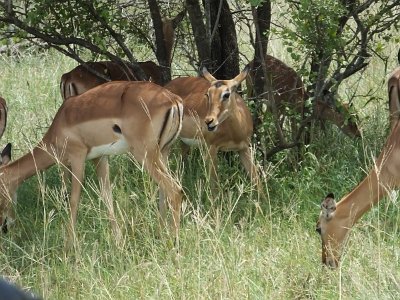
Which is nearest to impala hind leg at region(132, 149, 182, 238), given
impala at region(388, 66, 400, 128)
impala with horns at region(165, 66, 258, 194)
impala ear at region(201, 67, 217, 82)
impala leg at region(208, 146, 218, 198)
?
impala leg at region(208, 146, 218, 198)

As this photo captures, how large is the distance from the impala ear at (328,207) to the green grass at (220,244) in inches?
6.0

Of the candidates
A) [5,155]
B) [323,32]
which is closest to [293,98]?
[323,32]

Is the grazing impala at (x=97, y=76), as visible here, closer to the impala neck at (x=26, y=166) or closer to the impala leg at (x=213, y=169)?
the impala leg at (x=213, y=169)

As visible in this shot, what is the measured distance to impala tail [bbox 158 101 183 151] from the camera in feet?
16.2

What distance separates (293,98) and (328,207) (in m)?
2.45

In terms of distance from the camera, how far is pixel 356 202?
4387 millimetres

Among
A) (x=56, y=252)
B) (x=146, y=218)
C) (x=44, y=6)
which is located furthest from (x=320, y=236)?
(x=44, y=6)

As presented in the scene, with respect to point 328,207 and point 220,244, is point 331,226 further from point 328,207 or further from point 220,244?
point 220,244

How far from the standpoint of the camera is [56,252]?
4504 mm

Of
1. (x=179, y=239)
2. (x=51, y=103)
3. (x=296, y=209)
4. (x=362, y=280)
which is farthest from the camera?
(x=51, y=103)

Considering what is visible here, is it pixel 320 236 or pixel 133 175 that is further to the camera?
pixel 133 175

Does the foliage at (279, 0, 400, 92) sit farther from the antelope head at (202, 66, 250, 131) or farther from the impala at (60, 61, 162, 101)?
the impala at (60, 61, 162, 101)

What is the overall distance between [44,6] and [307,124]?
177cm

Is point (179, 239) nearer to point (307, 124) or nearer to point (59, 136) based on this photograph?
point (59, 136)
